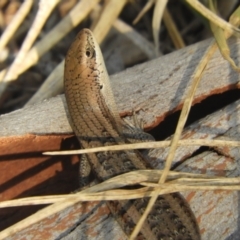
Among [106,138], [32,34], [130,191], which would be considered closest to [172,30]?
[32,34]

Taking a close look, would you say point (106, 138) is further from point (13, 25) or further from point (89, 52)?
point (13, 25)

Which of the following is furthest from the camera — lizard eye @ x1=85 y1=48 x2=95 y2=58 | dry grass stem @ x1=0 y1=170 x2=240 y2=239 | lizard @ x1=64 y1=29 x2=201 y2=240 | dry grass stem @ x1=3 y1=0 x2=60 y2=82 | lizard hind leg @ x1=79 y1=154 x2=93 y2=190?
dry grass stem @ x1=3 y1=0 x2=60 y2=82

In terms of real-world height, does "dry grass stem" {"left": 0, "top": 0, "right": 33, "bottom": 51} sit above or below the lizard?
above

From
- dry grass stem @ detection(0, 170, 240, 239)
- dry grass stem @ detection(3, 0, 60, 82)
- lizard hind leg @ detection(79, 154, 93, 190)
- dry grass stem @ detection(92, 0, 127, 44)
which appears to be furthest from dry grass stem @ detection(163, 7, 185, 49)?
dry grass stem @ detection(0, 170, 240, 239)

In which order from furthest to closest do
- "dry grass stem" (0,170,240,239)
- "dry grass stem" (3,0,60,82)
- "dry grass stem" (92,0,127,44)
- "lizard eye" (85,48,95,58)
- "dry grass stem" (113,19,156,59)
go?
"dry grass stem" (113,19,156,59)
"dry grass stem" (92,0,127,44)
"dry grass stem" (3,0,60,82)
"lizard eye" (85,48,95,58)
"dry grass stem" (0,170,240,239)

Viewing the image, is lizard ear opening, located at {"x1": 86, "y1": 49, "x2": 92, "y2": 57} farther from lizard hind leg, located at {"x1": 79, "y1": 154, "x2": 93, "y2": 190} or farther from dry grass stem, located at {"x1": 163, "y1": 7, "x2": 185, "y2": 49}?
dry grass stem, located at {"x1": 163, "y1": 7, "x2": 185, "y2": 49}

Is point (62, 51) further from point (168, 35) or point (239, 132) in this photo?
point (239, 132)

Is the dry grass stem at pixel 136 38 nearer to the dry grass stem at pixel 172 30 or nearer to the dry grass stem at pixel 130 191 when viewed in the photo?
the dry grass stem at pixel 172 30

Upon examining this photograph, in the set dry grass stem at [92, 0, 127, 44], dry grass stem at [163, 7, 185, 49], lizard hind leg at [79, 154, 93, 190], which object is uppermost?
dry grass stem at [92, 0, 127, 44]

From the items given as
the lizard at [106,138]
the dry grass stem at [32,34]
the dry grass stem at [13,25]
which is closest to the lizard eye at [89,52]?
the lizard at [106,138]

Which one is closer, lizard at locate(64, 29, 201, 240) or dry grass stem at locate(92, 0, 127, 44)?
lizard at locate(64, 29, 201, 240)
